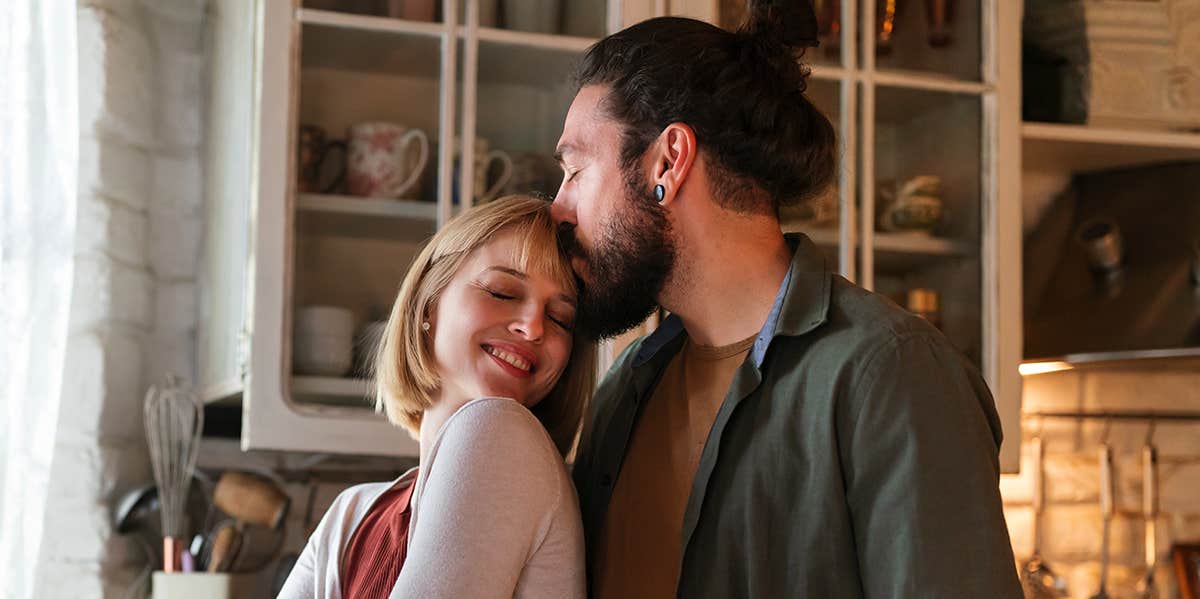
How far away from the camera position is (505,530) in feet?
3.92

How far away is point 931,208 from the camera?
236 centimetres

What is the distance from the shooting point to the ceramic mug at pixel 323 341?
2.06 m

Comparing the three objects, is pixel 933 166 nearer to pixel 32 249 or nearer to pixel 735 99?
pixel 735 99

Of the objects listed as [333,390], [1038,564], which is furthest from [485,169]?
[1038,564]

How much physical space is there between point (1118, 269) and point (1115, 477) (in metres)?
0.50

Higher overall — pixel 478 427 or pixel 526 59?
pixel 526 59

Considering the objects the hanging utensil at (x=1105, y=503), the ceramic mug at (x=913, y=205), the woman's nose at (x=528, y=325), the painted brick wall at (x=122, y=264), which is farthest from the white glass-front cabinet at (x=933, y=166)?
the painted brick wall at (x=122, y=264)

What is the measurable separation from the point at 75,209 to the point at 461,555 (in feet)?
4.51

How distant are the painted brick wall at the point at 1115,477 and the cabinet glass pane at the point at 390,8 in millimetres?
1421

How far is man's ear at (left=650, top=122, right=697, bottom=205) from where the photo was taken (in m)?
1.39

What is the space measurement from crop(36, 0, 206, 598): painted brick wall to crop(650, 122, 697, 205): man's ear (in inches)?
50.4

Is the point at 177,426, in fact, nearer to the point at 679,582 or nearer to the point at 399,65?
the point at 399,65

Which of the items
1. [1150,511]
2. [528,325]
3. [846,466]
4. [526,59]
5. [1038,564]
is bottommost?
[1038,564]

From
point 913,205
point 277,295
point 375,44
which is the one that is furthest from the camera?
point 913,205
